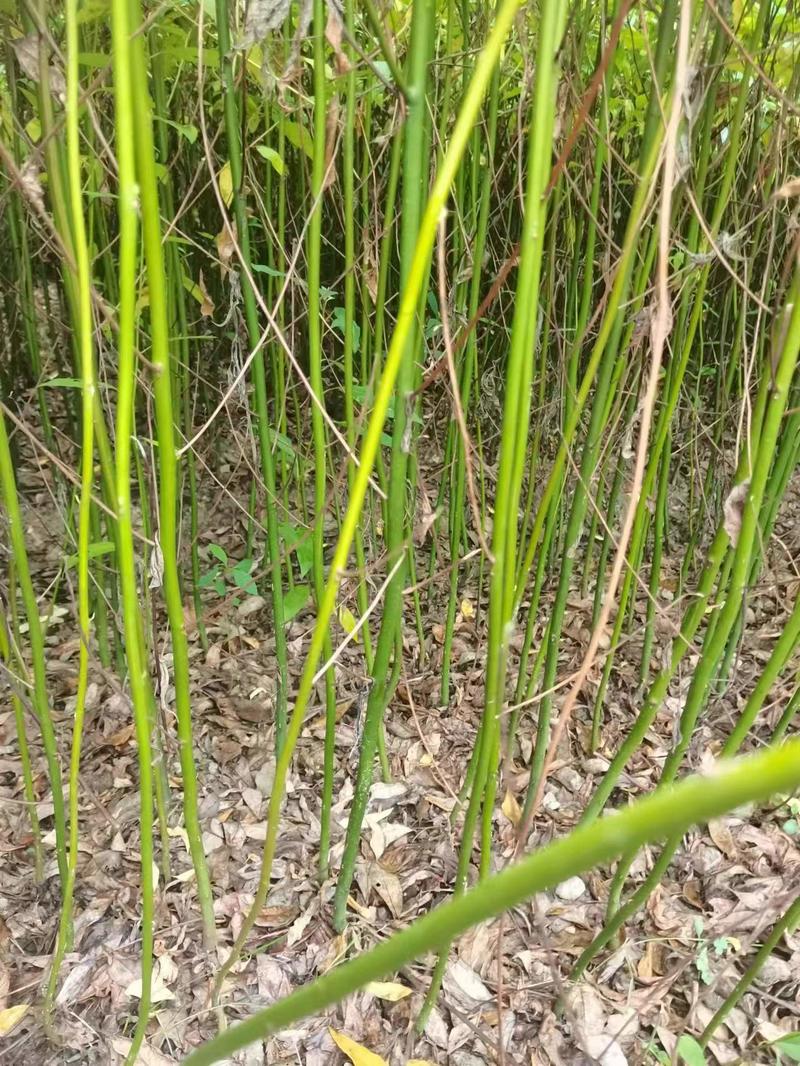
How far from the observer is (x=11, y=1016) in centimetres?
92

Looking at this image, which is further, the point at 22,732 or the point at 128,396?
the point at 22,732

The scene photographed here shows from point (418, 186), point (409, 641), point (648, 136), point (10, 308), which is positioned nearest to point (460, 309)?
point (648, 136)

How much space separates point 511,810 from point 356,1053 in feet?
1.47

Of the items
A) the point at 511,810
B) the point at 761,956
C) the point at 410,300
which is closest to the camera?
the point at 410,300

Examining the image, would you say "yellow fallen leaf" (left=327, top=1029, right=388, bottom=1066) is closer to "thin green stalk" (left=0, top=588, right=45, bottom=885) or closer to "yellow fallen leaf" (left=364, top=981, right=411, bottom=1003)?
"yellow fallen leaf" (left=364, top=981, right=411, bottom=1003)

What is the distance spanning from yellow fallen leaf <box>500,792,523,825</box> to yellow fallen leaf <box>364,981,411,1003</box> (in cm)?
33

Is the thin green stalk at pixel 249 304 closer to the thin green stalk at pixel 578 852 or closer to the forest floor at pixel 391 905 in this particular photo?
the forest floor at pixel 391 905

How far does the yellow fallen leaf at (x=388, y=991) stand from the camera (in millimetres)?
969

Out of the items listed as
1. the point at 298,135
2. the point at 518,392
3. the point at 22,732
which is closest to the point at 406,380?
the point at 518,392

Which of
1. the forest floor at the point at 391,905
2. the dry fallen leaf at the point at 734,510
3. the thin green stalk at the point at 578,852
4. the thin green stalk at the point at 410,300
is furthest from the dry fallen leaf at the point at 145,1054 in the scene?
the dry fallen leaf at the point at 734,510

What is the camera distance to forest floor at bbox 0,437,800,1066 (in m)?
0.93

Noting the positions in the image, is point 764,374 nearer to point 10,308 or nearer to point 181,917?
point 181,917

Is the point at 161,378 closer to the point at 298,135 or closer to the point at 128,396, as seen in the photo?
the point at 128,396

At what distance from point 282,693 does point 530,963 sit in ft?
1.74
